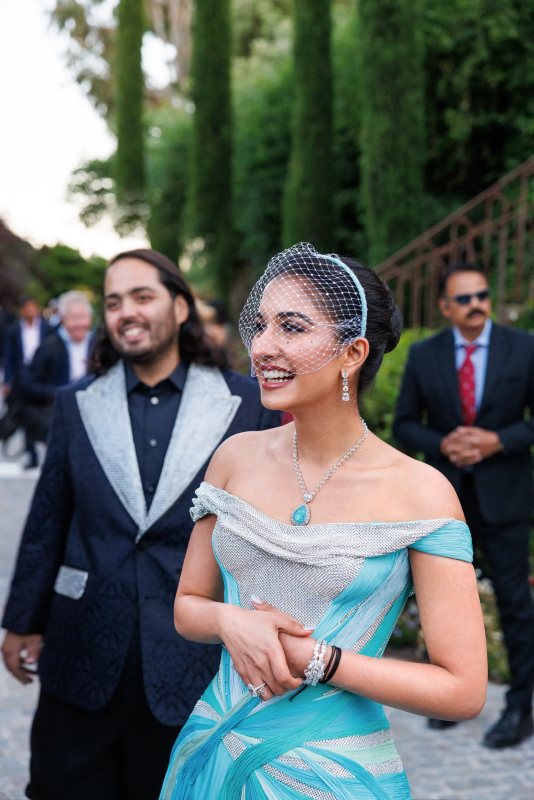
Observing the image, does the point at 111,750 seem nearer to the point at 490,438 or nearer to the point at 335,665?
the point at 335,665

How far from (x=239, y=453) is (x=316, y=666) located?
2.00ft

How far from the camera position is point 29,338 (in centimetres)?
1325

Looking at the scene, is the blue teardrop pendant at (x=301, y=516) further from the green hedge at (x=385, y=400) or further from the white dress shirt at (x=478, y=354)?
the green hedge at (x=385, y=400)

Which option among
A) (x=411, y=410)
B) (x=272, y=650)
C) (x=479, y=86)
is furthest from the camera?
(x=479, y=86)

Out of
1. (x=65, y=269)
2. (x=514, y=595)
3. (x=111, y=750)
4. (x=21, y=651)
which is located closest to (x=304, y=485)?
(x=111, y=750)

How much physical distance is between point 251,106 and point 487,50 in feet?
21.8

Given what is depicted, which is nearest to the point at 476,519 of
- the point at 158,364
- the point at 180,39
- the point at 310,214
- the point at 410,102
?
Answer: the point at 158,364

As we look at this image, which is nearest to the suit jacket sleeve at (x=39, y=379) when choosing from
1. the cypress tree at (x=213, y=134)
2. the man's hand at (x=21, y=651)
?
the man's hand at (x=21, y=651)

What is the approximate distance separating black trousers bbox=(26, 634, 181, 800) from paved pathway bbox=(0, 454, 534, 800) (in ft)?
4.54

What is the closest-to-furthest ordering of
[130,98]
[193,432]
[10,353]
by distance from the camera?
[193,432] < [10,353] < [130,98]

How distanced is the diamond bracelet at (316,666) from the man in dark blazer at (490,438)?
9.24 feet

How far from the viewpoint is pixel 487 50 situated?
1366cm

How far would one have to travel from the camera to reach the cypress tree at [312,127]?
14586 millimetres

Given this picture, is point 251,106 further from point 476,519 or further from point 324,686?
point 324,686
